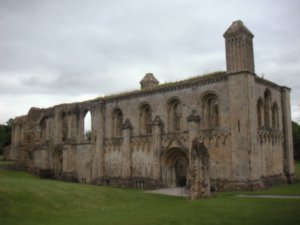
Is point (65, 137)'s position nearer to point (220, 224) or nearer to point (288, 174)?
point (288, 174)

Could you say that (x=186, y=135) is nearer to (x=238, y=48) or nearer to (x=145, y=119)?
(x=145, y=119)

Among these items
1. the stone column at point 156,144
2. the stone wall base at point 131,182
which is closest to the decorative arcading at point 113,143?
the stone wall base at point 131,182

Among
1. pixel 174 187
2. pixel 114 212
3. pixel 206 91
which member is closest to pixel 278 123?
pixel 206 91

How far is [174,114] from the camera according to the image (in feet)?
95.7

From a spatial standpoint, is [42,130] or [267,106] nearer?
[267,106]

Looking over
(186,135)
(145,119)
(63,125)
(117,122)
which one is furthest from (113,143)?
(63,125)

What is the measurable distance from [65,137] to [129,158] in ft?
37.3

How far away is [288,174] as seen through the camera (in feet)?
97.3

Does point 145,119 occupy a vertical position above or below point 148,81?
below

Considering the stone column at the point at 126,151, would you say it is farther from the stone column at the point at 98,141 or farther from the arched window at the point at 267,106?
the arched window at the point at 267,106

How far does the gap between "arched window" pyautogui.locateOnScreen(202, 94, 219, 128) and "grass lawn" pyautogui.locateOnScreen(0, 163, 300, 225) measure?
7.81m

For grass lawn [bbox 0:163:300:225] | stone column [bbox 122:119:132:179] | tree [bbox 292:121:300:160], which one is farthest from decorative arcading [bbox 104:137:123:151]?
tree [bbox 292:121:300:160]

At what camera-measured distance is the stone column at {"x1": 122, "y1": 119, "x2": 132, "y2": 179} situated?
31098 mm

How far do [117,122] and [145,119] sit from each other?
361 centimetres
